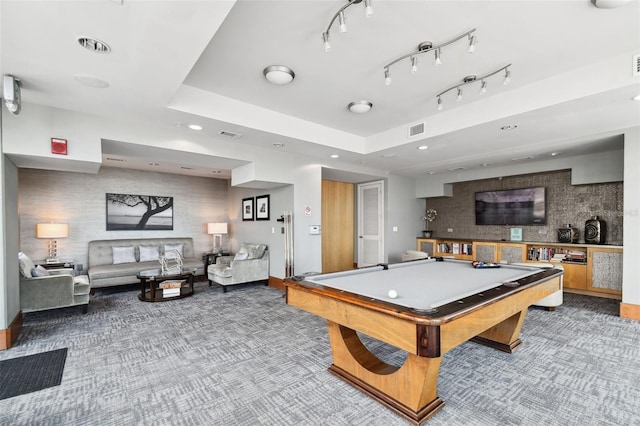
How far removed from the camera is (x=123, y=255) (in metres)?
5.93

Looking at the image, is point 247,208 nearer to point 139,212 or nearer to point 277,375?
point 139,212

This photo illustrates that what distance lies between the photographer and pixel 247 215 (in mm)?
6730

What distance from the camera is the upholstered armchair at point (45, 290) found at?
3.58 m

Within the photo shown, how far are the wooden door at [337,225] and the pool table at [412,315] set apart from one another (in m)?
4.25

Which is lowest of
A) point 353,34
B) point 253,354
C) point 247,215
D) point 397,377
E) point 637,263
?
point 253,354

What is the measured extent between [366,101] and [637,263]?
3906 mm

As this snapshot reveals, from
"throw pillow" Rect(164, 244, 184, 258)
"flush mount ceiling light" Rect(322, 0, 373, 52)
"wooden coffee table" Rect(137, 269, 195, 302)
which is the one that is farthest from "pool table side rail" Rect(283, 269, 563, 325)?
"throw pillow" Rect(164, 244, 184, 258)

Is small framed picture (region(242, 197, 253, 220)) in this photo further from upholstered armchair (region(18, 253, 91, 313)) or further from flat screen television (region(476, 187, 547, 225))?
flat screen television (region(476, 187, 547, 225))

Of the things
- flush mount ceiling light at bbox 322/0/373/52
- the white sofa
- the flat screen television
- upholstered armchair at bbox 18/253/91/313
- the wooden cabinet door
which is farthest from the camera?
the flat screen television

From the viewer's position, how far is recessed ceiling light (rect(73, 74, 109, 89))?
2484 millimetres

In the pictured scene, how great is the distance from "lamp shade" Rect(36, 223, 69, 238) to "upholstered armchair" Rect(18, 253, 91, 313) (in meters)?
1.50

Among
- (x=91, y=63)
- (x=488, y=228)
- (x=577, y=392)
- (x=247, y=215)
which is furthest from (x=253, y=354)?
(x=488, y=228)

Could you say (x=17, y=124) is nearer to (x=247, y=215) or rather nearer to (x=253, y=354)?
(x=253, y=354)

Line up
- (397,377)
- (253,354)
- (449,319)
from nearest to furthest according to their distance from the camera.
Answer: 1. (449,319)
2. (397,377)
3. (253,354)
